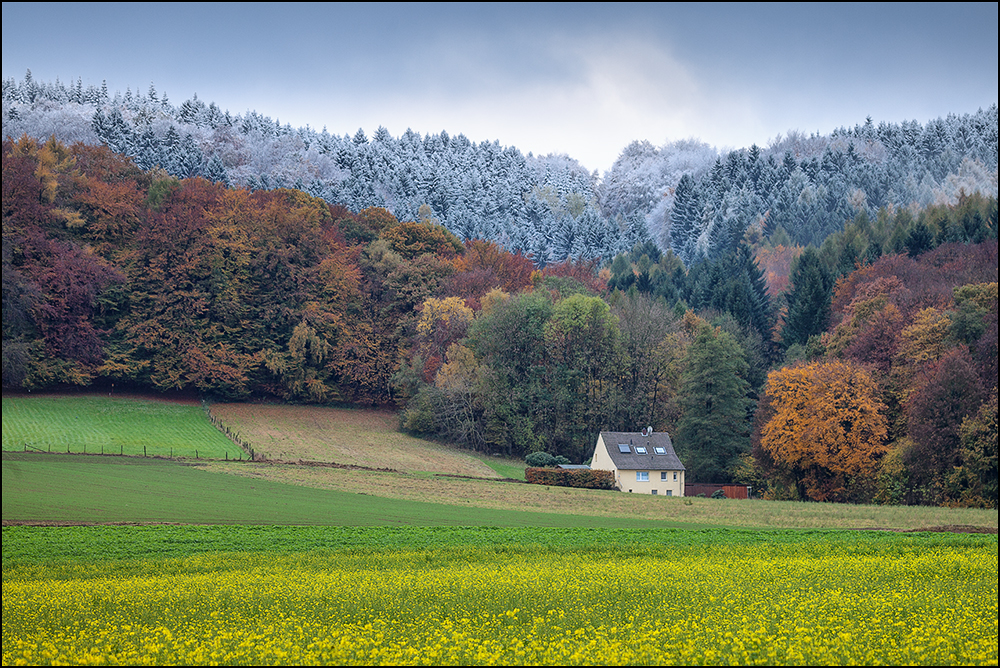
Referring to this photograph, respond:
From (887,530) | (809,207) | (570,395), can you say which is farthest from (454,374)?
(809,207)

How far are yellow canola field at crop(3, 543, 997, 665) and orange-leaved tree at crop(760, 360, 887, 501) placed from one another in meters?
37.4

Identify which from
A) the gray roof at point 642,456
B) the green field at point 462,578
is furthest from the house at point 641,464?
the green field at point 462,578

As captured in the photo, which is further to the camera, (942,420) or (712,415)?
(712,415)

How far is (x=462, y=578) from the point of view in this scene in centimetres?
2042

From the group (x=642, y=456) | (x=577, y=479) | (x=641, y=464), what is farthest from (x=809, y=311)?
(x=577, y=479)

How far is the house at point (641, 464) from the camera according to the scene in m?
65.9

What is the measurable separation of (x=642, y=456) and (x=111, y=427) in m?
45.2

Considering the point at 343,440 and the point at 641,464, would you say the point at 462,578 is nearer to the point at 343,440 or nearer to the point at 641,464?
the point at 641,464

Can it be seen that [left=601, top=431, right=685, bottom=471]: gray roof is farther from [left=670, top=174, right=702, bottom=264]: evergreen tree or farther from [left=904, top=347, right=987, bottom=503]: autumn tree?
[left=670, top=174, right=702, bottom=264]: evergreen tree

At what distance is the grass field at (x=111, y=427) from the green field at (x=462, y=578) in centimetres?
1222

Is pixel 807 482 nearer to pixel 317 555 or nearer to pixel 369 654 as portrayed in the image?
pixel 317 555

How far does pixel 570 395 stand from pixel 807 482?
82.2 feet

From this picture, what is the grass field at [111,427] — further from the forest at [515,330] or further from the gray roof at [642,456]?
the gray roof at [642,456]

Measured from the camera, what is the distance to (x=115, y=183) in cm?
9194
